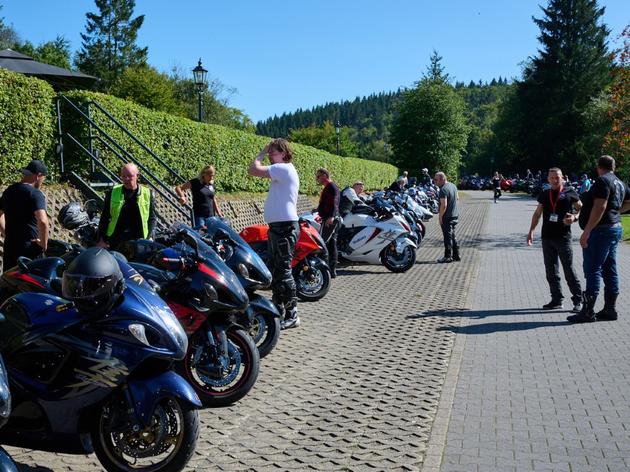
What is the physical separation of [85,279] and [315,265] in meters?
5.85

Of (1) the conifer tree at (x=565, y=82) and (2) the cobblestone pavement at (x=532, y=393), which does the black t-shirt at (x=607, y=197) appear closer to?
(2) the cobblestone pavement at (x=532, y=393)

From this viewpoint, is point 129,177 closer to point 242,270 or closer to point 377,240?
point 242,270

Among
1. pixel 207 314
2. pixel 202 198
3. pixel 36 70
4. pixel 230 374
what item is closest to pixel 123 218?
pixel 207 314

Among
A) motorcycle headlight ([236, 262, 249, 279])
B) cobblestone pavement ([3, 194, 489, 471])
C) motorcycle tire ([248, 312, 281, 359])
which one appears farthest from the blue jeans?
motorcycle headlight ([236, 262, 249, 279])

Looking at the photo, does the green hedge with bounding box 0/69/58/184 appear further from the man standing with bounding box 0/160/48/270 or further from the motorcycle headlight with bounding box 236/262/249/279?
the motorcycle headlight with bounding box 236/262/249/279

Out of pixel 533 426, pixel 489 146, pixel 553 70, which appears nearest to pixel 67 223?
pixel 533 426

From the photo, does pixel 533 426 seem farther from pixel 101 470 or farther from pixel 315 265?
pixel 315 265

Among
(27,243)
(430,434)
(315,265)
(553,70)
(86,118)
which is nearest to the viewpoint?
(430,434)

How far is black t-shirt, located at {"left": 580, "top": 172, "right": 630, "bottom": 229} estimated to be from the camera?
766 cm

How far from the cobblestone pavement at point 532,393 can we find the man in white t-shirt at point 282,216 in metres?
1.98

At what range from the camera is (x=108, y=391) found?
11.9ft

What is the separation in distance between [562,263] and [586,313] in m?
0.83

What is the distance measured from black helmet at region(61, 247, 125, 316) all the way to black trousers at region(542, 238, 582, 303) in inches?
253

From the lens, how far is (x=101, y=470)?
3.92 metres
